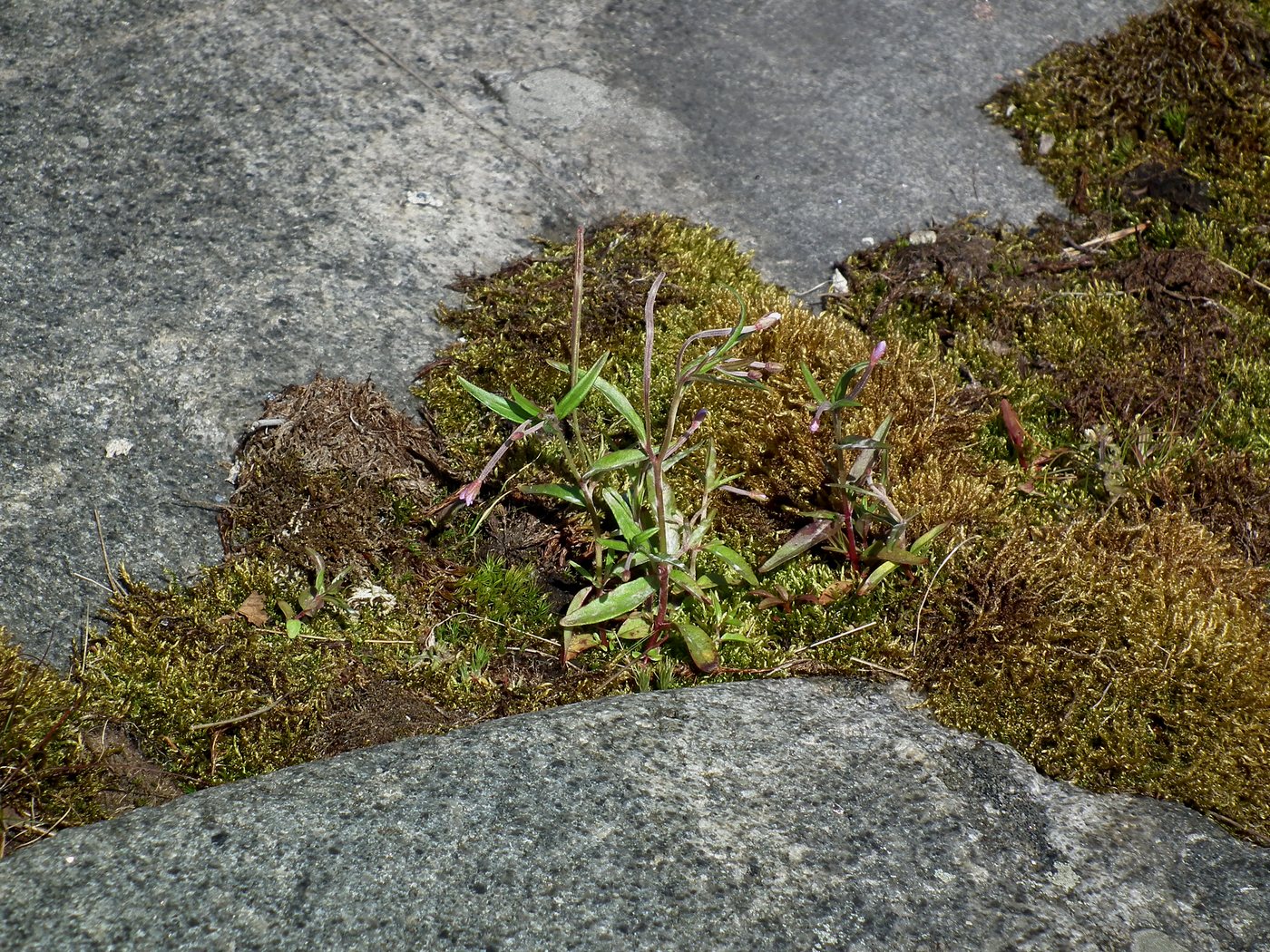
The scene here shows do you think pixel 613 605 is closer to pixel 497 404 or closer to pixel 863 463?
pixel 497 404

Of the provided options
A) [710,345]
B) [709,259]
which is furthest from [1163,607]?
[709,259]

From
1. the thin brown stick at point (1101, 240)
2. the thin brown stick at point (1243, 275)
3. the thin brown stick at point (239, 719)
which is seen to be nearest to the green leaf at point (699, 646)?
the thin brown stick at point (239, 719)

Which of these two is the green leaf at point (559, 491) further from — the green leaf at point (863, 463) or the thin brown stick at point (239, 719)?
Answer: the thin brown stick at point (239, 719)

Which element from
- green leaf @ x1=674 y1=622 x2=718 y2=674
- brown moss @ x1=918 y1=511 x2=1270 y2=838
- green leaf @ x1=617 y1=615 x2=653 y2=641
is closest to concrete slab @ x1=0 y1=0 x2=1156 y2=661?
green leaf @ x1=617 y1=615 x2=653 y2=641

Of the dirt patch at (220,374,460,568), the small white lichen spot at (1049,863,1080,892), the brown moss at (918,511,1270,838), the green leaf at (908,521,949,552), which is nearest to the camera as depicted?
the small white lichen spot at (1049,863,1080,892)

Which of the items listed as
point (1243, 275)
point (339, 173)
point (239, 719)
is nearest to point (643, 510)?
point (239, 719)

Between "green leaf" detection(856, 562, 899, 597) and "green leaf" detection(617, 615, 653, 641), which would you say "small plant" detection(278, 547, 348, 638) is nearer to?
"green leaf" detection(617, 615, 653, 641)

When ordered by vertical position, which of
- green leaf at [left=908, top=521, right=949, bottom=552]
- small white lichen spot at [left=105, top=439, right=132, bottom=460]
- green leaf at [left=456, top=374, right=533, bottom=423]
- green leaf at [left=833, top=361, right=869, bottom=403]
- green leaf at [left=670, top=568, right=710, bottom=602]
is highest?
green leaf at [left=833, top=361, right=869, bottom=403]

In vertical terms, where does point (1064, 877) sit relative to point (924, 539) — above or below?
below
